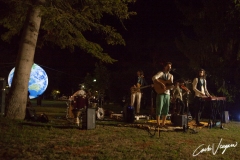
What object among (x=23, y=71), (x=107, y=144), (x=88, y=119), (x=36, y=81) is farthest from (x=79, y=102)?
(x=36, y=81)

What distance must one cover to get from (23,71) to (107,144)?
536cm

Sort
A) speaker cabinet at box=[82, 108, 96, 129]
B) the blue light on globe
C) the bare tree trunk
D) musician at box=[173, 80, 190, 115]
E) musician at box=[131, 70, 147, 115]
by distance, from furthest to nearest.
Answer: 1. the blue light on globe
2. musician at box=[131, 70, 147, 115]
3. musician at box=[173, 80, 190, 115]
4. the bare tree trunk
5. speaker cabinet at box=[82, 108, 96, 129]

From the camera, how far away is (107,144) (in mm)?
7469

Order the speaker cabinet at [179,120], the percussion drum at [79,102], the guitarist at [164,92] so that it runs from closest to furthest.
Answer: the guitarist at [164,92] < the speaker cabinet at [179,120] < the percussion drum at [79,102]

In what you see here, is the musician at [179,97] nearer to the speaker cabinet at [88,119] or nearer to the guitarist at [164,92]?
the guitarist at [164,92]

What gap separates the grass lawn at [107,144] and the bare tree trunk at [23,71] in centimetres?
132

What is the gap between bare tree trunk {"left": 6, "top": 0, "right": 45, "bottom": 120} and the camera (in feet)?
36.6

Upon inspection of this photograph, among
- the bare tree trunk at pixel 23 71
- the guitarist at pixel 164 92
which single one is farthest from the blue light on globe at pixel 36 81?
the guitarist at pixel 164 92

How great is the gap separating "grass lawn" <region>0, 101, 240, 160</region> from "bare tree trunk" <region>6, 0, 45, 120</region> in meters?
1.32

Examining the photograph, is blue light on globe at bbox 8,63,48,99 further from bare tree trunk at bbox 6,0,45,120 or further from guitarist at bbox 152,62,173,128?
guitarist at bbox 152,62,173,128

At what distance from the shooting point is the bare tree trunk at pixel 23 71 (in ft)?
36.6

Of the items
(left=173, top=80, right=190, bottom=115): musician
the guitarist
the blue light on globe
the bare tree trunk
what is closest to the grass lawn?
the guitarist

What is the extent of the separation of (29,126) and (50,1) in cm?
474

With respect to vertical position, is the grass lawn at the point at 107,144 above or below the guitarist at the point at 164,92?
below
